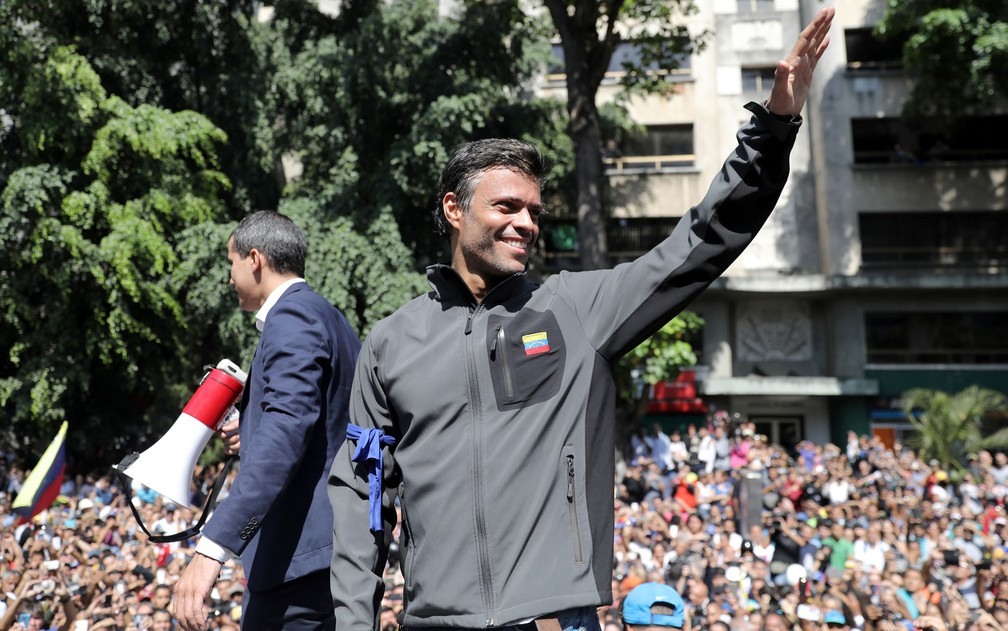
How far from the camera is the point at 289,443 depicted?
2.63 metres

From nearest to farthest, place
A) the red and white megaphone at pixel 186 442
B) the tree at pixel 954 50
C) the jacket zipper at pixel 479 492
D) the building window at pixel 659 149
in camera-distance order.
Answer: the jacket zipper at pixel 479 492 < the red and white megaphone at pixel 186 442 < the tree at pixel 954 50 < the building window at pixel 659 149

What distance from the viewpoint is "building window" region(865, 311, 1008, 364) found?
966 inches

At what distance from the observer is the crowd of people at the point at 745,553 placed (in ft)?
27.6

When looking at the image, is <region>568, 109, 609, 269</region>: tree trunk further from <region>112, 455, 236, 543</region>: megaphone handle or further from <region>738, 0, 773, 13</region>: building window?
<region>112, 455, 236, 543</region>: megaphone handle

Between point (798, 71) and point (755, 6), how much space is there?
85.9 ft

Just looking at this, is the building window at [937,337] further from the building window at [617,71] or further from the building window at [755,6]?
the building window at [755,6]

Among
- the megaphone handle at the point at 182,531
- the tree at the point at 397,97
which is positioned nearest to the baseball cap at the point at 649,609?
the megaphone handle at the point at 182,531

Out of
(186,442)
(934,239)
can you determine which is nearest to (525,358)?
(186,442)

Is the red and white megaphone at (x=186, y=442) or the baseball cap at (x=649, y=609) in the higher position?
the red and white megaphone at (x=186, y=442)

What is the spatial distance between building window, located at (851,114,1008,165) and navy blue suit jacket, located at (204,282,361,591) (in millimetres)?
25051

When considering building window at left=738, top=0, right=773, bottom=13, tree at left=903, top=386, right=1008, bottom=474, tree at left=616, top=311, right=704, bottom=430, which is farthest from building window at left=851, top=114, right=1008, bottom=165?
tree at left=616, top=311, right=704, bottom=430

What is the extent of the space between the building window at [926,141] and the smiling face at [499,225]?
25325 mm

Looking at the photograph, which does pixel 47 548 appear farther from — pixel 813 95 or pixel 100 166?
pixel 813 95

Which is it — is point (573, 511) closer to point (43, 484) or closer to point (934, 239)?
point (43, 484)
